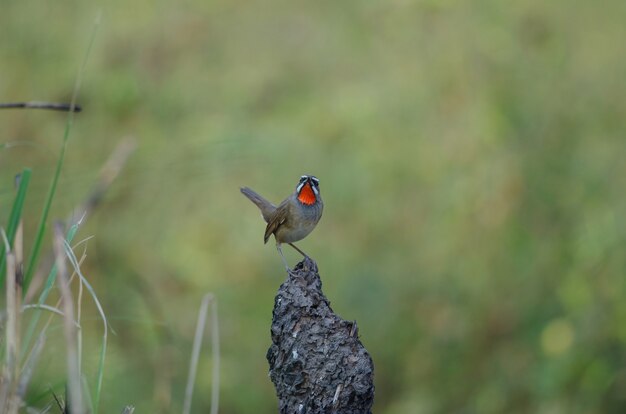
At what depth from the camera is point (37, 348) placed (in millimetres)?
3230

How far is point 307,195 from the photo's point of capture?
→ 5.59 metres

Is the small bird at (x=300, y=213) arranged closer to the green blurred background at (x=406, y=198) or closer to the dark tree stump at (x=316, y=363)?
the dark tree stump at (x=316, y=363)

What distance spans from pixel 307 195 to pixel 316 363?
2.41 metres

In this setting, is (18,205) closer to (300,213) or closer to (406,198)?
(300,213)

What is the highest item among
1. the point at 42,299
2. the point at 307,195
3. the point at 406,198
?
the point at 406,198

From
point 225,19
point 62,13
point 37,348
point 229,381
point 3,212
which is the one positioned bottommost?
point 37,348

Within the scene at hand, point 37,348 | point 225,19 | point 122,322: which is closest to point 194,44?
point 225,19

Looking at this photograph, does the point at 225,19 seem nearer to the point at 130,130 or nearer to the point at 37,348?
the point at 130,130

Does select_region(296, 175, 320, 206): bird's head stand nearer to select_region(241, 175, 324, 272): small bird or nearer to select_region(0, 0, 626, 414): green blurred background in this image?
select_region(241, 175, 324, 272): small bird

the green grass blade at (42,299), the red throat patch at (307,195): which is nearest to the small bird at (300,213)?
the red throat patch at (307,195)

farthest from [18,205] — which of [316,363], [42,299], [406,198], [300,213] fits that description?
[406,198]

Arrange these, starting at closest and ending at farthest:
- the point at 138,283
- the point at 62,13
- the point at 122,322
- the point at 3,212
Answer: the point at 3,212, the point at 138,283, the point at 122,322, the point at 62,13

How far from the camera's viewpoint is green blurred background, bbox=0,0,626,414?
834 centimetres

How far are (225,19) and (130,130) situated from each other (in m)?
2.17
